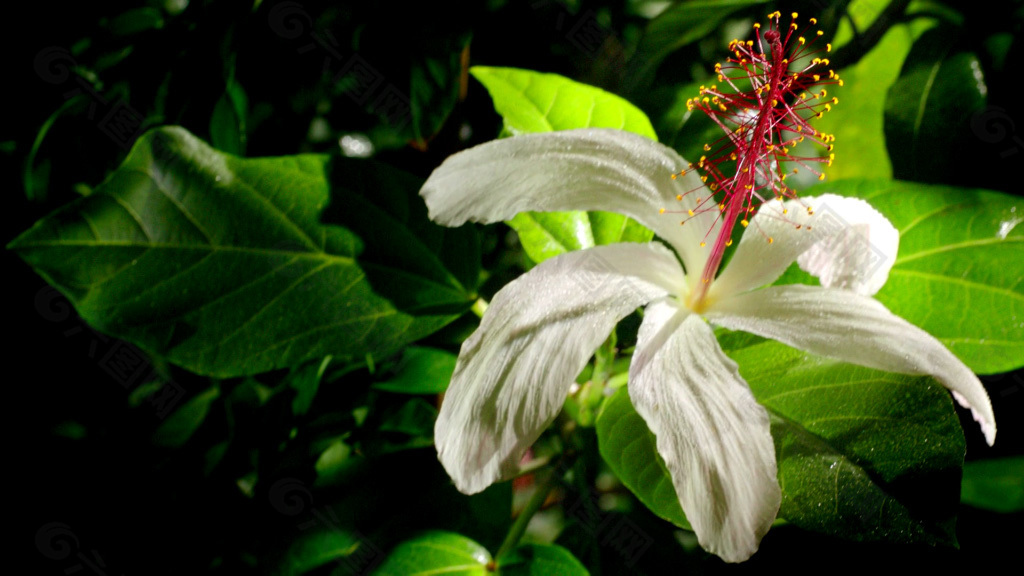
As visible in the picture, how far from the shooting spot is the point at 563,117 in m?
0.62

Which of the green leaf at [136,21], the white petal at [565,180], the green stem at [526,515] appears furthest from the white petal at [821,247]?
the green leaf at [136,21]

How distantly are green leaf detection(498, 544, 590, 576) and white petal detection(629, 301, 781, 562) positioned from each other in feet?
0.71

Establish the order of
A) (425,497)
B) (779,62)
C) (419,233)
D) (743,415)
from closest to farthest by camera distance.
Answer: (743,415)
(779,62)
(419,233)
(425,497)

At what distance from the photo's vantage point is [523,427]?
40 centimetres

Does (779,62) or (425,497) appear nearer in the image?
(779,62)

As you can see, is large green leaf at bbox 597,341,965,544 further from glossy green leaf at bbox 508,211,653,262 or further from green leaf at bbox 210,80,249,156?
green leaf at bbox 210,80,249,156

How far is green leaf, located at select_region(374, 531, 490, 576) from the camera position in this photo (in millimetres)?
617

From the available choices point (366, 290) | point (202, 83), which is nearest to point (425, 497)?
point (366, 290)

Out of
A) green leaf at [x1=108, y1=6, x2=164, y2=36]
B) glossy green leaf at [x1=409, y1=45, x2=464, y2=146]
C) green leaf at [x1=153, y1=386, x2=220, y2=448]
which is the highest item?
green leaf at [x1=108, y1=6, x2=164, y2=36]

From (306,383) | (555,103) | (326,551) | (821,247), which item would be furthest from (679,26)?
(326,551)

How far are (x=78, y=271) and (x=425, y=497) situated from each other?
42cm

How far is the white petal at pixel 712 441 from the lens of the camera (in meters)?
0.36

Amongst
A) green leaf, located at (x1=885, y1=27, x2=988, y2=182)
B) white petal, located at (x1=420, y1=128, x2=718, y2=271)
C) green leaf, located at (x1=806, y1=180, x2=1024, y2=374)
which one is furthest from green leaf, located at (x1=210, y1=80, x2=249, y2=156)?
green leaf, located at (x1=885, y1=27, x2=988, y2=182)

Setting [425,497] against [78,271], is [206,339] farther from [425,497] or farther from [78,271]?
[425,497]
